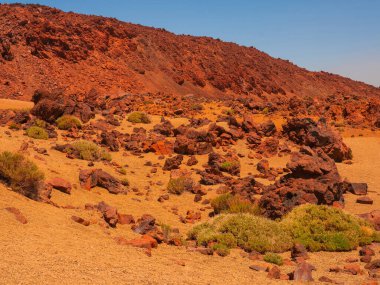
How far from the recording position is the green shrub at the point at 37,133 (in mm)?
20297

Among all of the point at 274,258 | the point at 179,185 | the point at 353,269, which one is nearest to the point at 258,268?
the point at 274,258

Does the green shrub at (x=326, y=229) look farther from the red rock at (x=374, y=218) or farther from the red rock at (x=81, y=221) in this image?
the red rock at (x=81, y=221)

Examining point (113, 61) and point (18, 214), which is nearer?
point (18, 214)

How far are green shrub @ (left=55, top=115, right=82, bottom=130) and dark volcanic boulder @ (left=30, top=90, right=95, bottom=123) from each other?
48 centimetres

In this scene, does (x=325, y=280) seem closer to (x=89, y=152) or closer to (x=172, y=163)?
(x=172, y=163)

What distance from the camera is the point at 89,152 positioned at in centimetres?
1828

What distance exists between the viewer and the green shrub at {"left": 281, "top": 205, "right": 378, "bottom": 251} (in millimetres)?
10641

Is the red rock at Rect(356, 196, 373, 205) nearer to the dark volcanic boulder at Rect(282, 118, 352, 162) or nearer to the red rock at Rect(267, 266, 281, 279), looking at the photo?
the dark volcanic boulder at Rect(282, 118, 352, 162)

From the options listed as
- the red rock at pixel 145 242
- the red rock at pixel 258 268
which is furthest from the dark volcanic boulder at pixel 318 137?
the red rock at pixel 145 242

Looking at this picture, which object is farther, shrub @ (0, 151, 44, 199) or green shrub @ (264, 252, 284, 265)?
shrub @ (0, 151, 44, 199)

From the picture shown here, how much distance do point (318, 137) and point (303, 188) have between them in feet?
34.0

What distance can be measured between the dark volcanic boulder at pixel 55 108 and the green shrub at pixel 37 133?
2834 mm

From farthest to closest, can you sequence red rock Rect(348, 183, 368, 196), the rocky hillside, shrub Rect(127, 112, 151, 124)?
the rocky hillside, shrub Rect(127, 112, 151, 124), red rock Rect(348, 183, 368, 196)

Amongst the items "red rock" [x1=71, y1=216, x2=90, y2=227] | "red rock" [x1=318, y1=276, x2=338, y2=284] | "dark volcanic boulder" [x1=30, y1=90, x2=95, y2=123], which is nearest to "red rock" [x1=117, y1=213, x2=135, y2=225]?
"red rock" [x1=71, y1=216, x2=90, y2=227]
